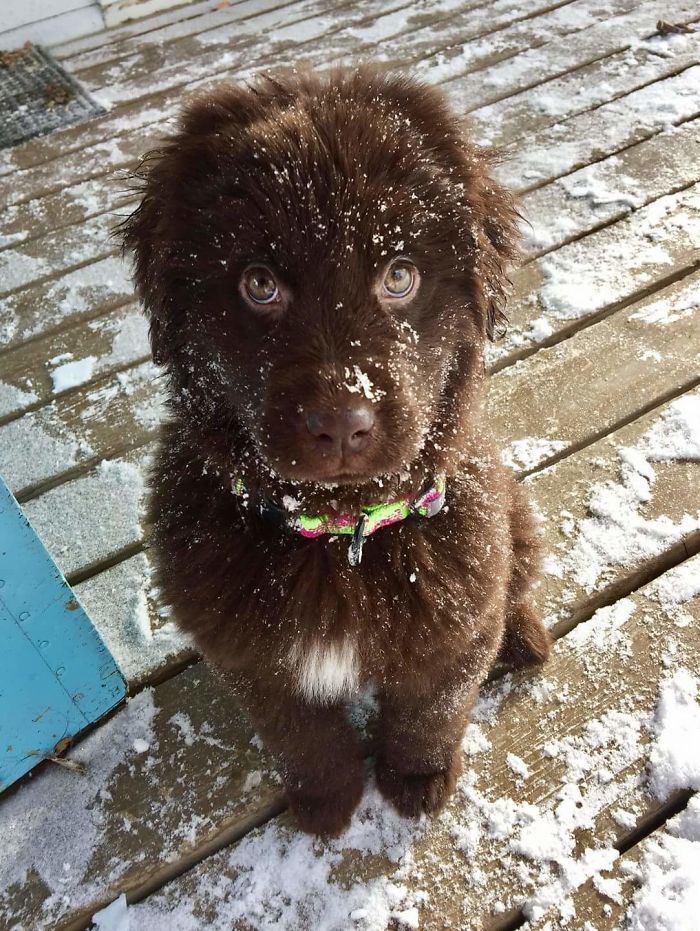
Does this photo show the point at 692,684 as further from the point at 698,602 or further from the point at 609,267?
the point at 609,267

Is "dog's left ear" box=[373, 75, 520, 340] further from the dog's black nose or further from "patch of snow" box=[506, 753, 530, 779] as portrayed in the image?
"patch of snow" box=[506, 753, 530, 779]

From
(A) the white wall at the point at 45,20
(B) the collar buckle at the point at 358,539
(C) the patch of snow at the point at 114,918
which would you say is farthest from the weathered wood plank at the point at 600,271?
(A) the white wall at the point at 45,20

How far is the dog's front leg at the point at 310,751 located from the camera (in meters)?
1.42

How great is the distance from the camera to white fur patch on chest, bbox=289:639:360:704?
1.30 metres

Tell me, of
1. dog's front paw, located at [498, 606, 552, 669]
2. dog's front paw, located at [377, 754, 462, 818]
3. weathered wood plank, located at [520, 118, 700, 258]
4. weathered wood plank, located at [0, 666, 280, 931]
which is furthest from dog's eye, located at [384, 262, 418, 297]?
weathered wood plank, located at [520, 118, 700, 258]

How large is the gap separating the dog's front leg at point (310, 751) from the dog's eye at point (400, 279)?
0.79 meters

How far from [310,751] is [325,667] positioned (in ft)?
0.91

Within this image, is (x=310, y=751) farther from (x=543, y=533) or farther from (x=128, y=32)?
(x=128, y=32)

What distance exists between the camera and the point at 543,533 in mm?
2002

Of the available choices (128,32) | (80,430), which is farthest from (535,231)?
(128,32)

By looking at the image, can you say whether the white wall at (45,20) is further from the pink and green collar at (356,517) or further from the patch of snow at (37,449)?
the pink and green collar at (356,517)

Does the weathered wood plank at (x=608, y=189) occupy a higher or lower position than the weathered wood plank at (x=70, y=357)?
lower

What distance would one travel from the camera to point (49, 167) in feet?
11.2

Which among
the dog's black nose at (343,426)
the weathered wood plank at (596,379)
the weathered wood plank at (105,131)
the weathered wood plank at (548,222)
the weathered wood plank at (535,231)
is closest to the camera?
the dog's black nose at (343,426)
